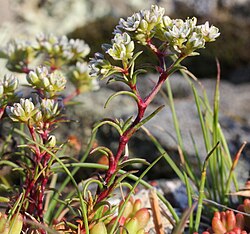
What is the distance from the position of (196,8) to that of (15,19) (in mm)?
1574

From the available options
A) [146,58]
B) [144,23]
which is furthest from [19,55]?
[146,58]

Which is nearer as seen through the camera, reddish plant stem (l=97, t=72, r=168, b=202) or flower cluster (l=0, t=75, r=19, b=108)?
reddish plant stem (l=97, t=72, r=168, b=202)

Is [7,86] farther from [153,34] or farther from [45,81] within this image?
[153,34]

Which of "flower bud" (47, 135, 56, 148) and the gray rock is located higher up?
the gray rock

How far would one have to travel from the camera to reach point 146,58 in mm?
3818

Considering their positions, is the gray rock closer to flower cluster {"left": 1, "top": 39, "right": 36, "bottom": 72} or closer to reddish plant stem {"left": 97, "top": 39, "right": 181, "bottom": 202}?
flower cluster {"left": 1, "top": 39, "right": 36, "bottom": 72}

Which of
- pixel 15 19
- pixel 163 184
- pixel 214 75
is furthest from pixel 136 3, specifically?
pixel 163 184

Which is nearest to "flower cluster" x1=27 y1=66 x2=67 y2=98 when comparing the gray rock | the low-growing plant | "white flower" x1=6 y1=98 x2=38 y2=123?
the low-growing plant

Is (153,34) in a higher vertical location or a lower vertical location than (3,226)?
higher

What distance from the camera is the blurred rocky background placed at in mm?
2164

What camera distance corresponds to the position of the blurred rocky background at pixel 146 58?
2.16m

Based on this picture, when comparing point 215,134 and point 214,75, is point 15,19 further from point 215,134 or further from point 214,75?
point 215,134

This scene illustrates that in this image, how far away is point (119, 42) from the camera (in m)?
1.12

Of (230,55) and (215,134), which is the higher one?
(230,55)
